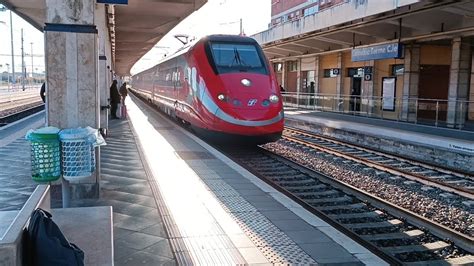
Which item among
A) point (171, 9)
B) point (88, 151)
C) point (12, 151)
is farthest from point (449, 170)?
point (171, 9)

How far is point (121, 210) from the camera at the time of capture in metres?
5.85

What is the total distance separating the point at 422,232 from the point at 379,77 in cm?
1959

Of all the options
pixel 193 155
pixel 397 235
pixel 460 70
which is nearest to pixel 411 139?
pixel 460 70

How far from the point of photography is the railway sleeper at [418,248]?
18.0 feet

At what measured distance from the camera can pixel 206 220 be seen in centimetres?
564

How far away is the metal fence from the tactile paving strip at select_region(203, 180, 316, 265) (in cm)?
1086

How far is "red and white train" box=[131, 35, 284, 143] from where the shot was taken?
1085 cm

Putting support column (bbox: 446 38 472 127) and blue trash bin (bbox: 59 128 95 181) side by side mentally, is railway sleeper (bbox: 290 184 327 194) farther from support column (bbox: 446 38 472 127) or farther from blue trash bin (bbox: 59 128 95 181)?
support column (bbox: 446 38 472 127)

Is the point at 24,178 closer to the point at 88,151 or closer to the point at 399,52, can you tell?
the point at 88,151

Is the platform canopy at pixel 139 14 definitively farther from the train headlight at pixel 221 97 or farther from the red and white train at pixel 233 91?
the train headlight at pixel 221 97

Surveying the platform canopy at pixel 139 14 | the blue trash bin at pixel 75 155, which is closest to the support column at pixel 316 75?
the platform canopy at pixel 139 14

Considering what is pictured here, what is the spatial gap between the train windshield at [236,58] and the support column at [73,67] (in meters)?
5.44

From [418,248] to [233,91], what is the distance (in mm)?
6159

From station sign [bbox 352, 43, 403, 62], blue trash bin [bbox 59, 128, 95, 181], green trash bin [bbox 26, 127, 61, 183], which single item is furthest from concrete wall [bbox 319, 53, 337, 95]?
green trash bin [bbox 26, 127, 61, 183]
